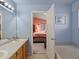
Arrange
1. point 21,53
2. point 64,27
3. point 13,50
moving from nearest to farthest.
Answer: point 13,50, point 21,53, point 64,27

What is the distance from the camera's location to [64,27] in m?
6.05

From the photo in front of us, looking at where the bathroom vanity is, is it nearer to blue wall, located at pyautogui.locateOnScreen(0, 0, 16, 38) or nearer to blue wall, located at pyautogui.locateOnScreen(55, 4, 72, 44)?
blue wall, located at pyautogui.locateOnScreen(0, 0, 16, 38)

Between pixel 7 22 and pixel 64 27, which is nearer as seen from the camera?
pixel 7 22

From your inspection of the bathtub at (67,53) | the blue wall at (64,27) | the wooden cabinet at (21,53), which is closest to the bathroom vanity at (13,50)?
the wooden cabinet at (21,53)

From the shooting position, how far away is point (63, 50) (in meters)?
4.91

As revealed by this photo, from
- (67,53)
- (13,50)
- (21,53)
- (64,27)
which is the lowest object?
(67,53)

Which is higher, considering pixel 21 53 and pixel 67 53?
pixel 21 53

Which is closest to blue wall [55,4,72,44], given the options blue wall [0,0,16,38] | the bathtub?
the bathtub

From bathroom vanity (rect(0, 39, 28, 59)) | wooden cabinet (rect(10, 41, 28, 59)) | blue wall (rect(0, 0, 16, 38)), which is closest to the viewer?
bathroom vanity (rect(0, 39, 28, 59))

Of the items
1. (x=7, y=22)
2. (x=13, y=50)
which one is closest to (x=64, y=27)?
(x=7, y=22)

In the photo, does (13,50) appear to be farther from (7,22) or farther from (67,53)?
(67,53)

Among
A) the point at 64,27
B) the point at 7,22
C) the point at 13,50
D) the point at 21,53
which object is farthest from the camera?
the point at 64,27

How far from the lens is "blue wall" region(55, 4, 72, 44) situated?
236 inches

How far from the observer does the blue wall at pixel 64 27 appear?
19.7ft
